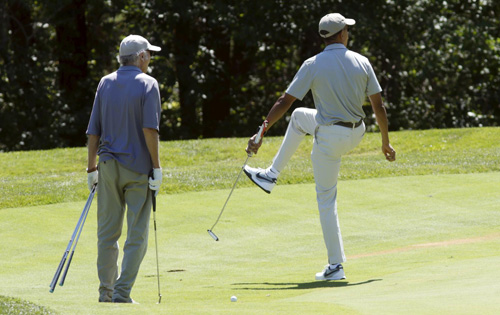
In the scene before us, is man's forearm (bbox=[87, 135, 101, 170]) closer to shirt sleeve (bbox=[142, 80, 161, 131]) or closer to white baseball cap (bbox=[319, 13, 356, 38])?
shirt sleeve (bbox=[142, 80, 161, 131])

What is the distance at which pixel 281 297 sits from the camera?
6.23m

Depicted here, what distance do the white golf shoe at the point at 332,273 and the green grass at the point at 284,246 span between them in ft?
0.43

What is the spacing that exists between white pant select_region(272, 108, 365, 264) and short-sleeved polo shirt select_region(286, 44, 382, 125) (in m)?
Answer: 0.11

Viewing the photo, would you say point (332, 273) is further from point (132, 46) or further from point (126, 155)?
point (132, 46)

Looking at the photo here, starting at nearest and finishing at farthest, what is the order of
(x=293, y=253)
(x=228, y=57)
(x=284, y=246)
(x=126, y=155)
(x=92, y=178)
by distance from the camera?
(x=126, y=155)
(x=92, y=178)
(x=293, y=253)
(x=284, y=246)
(x=228, y=57)

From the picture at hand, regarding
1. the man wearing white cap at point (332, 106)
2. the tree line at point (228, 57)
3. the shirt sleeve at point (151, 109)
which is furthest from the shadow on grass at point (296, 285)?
the tree line at point (228, 57)

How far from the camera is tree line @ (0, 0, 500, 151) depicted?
2702cm

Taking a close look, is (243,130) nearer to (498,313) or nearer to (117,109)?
(117,109)

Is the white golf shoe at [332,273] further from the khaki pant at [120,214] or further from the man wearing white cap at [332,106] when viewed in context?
the khaki pant at [120,214]

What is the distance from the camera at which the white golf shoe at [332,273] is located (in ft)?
23.4

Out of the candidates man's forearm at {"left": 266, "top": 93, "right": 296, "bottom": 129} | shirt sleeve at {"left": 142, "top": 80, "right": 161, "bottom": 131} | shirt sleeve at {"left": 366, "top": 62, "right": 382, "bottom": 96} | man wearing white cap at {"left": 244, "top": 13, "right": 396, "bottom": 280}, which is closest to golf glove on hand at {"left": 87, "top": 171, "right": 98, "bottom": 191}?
shirt sleeve at {"left": 142, "top": 80, "right": 161, "bottom": 131}

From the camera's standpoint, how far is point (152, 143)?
664 cm

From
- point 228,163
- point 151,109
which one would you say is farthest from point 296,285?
point 228,163

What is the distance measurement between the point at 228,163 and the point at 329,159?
10921 millimetres
